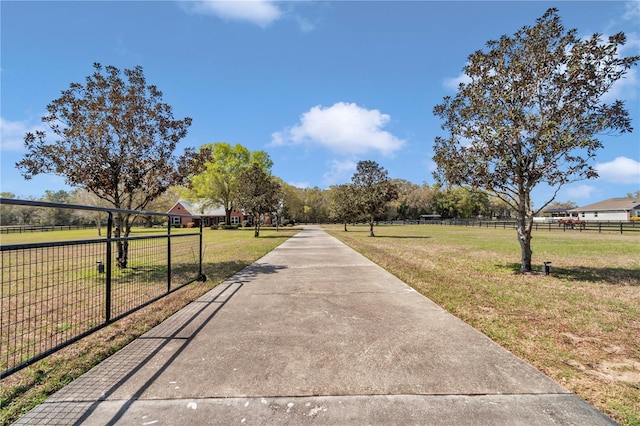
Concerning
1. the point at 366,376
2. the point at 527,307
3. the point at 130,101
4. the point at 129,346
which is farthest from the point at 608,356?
the point at 130,101

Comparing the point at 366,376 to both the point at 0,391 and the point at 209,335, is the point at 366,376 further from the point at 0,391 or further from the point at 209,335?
the point at 0,391

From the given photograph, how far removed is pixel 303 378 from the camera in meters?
3.01

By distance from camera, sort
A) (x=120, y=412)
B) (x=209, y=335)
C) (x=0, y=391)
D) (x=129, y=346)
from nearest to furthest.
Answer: (x=120, y=412) → (x=0, y=391) → (x=129, y=346) → (x=209, y=335)

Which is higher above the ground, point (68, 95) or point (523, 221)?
point (68, 95)

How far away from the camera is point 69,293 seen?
6.57 m

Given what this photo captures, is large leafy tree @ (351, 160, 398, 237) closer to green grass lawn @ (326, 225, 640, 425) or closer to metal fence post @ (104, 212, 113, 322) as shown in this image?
green grass lawn @ (326, 225, 640, 425)

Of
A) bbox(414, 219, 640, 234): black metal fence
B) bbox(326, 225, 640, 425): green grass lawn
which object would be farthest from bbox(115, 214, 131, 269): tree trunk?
bbox(414, 219, 640, 234): black metal fence

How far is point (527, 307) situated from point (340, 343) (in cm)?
395

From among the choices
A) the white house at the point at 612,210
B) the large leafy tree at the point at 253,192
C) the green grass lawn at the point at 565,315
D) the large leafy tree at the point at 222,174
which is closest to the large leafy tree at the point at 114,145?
the green grass lawn at the point at 565,315

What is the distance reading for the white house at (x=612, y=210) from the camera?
61.7 meters

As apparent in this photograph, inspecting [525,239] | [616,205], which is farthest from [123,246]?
[616,205]

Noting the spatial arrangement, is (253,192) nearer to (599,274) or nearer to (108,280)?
(599,274)

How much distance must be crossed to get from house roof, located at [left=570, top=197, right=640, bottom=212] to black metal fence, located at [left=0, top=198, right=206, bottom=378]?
84771 millimetres

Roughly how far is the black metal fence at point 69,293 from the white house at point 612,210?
82846 millimetres
